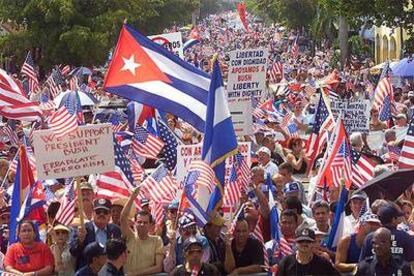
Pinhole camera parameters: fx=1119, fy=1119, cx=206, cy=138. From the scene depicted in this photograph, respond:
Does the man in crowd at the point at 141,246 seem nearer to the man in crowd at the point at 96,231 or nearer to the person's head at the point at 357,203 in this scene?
the man in crowd at the point at 96,231

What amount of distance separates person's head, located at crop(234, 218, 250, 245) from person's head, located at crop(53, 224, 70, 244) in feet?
4.75

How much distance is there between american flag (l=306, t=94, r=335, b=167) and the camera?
15250 mm

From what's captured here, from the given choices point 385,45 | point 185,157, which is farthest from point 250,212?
point 385,45

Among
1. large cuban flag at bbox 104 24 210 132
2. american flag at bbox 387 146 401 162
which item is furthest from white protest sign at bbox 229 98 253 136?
american flag at bbox 387 146 401 162

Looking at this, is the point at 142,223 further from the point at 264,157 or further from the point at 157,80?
the point at 264,157

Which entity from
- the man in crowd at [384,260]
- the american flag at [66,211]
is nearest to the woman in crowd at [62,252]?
the american flag at [66,211]

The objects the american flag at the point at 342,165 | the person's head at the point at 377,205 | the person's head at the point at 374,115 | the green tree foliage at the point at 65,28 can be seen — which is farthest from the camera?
the green tree foliage at the point at 65,28

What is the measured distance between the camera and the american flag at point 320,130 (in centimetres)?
1525

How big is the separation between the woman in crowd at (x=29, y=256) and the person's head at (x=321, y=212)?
2375 millimetres

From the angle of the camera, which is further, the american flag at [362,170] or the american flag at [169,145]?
the american flag at [169,145]

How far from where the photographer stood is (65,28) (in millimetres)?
42562

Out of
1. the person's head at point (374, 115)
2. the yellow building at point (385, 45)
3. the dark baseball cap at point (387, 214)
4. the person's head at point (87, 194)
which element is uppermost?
the yellow building at point (385, 45)

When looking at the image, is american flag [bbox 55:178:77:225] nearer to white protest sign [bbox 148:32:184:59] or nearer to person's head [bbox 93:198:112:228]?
person's head [bbox 93:198:112:228]

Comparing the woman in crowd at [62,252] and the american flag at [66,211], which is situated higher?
the american flag at [66,211]
